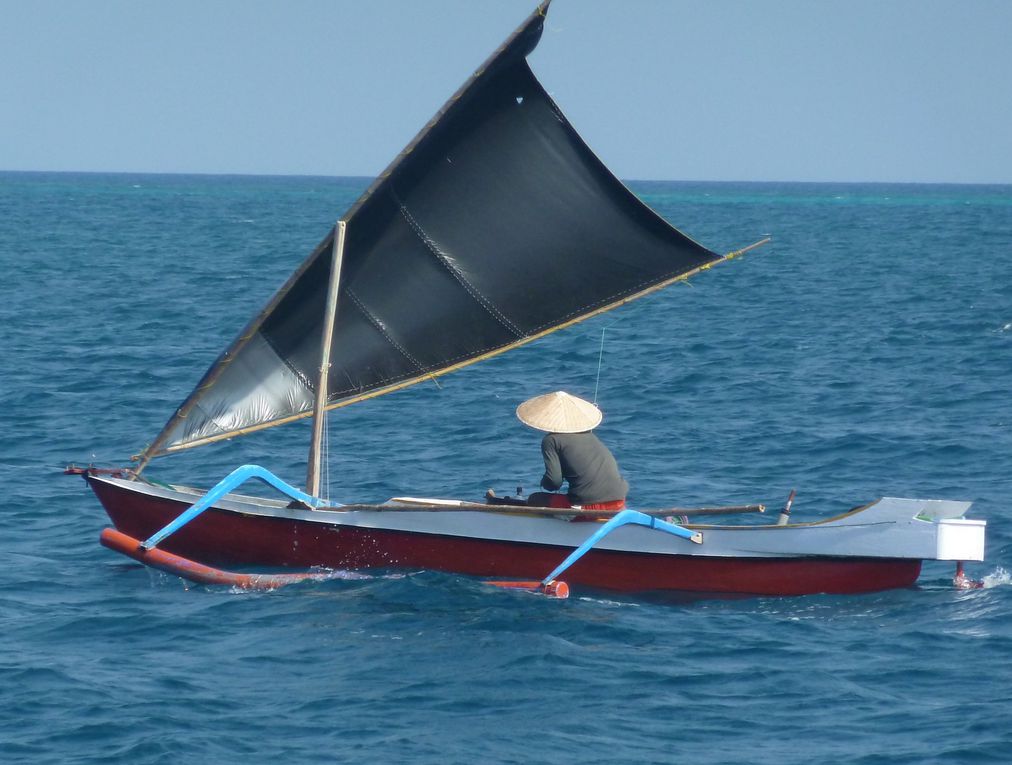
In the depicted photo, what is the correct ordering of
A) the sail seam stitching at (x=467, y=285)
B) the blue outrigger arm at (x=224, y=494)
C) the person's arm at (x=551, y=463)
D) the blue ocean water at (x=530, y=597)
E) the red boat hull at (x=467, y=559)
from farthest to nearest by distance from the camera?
the sail seam stitching at (x=467, y=285) → the blue outrigger arm at (x=224, y=494) → the red boat hull at (x=467, y=559) → the person's arm at (x=551, y=463) → the blue ocean water at (x=530, y=597)

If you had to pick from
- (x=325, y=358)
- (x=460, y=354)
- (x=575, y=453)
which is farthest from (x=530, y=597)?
(x=325, y=358)

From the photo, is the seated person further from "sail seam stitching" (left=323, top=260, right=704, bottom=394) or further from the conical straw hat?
"sail seam stitching" (left=323, top=260, right=704, bottom=394)

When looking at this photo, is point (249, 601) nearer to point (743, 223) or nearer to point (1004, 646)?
point (1004, 646)

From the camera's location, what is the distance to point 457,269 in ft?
53.7

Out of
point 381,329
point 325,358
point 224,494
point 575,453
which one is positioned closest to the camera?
point 575,453

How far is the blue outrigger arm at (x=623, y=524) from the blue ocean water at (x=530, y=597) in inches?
16.3

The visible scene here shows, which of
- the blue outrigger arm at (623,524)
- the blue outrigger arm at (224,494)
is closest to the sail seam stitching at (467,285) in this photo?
the blue outrigger arm at (623,524)

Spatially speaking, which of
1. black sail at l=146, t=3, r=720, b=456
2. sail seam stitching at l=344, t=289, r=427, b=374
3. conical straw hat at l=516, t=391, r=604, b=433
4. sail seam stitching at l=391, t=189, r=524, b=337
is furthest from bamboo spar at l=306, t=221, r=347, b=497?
conical straw hat at l=516, t=391, r=604, b=433

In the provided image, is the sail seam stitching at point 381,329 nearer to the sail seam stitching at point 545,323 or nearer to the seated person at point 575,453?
the sail seam stitching at point 545,323

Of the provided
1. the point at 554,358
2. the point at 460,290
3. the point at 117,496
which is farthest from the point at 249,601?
the point at 554,358

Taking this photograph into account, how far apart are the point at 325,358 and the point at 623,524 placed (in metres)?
3.73

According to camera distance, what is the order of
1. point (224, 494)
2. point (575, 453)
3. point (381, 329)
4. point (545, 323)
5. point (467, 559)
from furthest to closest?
point (381, 329) → point (545, 323) → point (224, 494) → point (467, 559) → point (575, 453)

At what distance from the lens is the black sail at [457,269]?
15969 millimetres

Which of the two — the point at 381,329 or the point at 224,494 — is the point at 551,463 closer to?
the point at 381,329
